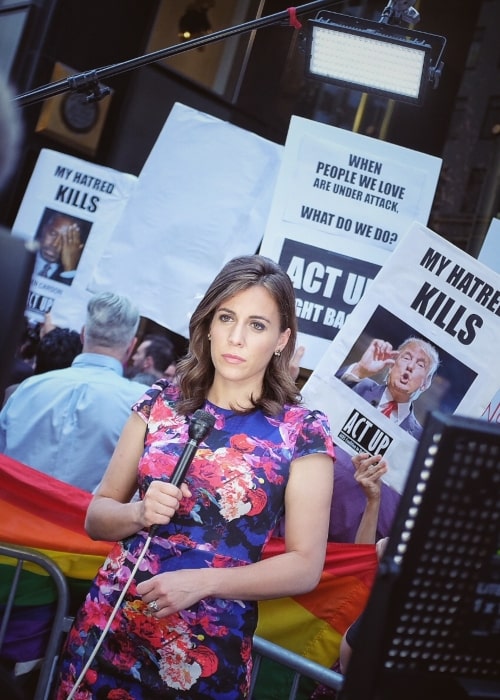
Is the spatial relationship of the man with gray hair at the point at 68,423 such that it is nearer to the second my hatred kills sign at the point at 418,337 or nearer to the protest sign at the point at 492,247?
the second my hatred kills sign at the point at 418,337

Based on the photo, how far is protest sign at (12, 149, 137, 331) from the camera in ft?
14.0

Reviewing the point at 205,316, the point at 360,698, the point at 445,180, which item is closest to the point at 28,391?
the point at 205,316

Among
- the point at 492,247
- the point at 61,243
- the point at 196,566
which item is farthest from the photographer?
the point at 61,243

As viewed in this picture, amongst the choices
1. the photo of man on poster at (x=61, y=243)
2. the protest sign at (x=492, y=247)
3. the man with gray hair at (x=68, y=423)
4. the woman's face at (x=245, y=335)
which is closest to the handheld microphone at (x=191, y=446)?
the woman's face at (x=245, y=335)

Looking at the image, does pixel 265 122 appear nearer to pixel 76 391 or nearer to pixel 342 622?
pixel 76 391

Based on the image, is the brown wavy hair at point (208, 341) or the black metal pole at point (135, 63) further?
the black metal pole at point (135, 63)

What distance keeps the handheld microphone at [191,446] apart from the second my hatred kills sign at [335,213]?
145 centimetres

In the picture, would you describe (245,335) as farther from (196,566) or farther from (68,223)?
(68,223)

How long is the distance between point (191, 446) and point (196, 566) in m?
0.34

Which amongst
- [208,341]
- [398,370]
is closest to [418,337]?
[398,370]

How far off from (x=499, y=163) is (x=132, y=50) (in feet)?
10.6

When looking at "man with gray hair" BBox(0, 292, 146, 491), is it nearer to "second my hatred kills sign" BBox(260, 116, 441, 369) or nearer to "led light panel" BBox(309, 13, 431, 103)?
"second my hatred kills sign" BBox(260, 116, 441, 369)

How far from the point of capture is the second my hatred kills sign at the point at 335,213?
3197mm

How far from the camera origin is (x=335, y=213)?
322 centimetres
